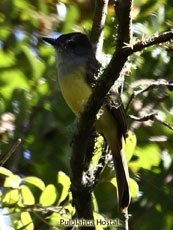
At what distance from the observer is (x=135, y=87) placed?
4.25m

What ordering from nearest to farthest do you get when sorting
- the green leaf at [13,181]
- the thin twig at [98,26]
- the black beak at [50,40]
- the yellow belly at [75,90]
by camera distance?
the green leaf at [13,181]
the thin twig at [98,26]
the yellow belly at [75,90]
the black beak at [50,40]

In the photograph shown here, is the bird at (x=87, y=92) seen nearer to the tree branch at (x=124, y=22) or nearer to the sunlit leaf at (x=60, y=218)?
the sunlit leaf at (x=60, y=218)

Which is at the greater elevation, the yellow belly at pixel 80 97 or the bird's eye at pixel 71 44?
the bird's eye at pixel 71 44

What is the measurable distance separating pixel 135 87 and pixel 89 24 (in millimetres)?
795

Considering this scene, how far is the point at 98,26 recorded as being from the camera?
159 inches

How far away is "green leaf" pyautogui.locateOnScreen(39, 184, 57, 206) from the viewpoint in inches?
145

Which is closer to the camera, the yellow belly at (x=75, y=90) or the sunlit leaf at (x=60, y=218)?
the sunlit leaf at (x=60, y=218)

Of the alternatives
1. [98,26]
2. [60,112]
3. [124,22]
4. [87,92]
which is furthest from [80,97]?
[124,22]

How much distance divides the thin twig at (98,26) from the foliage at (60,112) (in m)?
0.22

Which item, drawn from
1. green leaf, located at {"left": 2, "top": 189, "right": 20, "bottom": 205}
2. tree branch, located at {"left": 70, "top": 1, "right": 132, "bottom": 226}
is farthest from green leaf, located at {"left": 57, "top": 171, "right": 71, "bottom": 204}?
green leaf, located at {"left": 2, "top": 189, "right": 20, "bottom": 205}

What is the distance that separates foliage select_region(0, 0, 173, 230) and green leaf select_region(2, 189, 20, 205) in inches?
10.6

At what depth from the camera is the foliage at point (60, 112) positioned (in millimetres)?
4070

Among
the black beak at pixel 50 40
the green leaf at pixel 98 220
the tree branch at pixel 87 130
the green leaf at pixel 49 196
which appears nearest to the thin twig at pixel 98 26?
the black beak at pixel 50 40

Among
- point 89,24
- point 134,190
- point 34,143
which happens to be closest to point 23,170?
point 34,143
